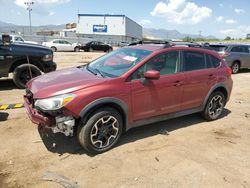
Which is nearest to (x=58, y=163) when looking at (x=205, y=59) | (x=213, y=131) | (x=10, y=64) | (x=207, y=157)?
(x=207, y=157)

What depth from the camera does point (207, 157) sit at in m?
4.27

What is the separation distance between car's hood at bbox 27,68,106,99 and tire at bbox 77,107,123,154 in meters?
0.49

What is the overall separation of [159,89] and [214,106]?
77.8 inches

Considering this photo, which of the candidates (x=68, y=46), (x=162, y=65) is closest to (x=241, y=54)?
(x=162, y=65)

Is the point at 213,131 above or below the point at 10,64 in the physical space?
below

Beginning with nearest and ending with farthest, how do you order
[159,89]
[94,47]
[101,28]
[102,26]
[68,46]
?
[159,89] < [68,46] < [94,47] < [102,26] < [101,28]

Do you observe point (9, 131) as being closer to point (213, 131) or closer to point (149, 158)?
point (149, 158)

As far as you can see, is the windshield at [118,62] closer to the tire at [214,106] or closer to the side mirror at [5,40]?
the tire at [214,106]

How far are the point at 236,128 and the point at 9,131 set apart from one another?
465 centimetres

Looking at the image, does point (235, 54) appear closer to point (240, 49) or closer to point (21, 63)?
point (240, 49)

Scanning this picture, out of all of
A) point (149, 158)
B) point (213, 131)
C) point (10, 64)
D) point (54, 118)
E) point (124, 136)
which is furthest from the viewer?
point (10, 64)

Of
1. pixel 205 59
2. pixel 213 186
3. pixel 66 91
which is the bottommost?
pixel 213 186

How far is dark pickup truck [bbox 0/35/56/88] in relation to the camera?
25.6 ft

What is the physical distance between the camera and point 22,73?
8.12m
